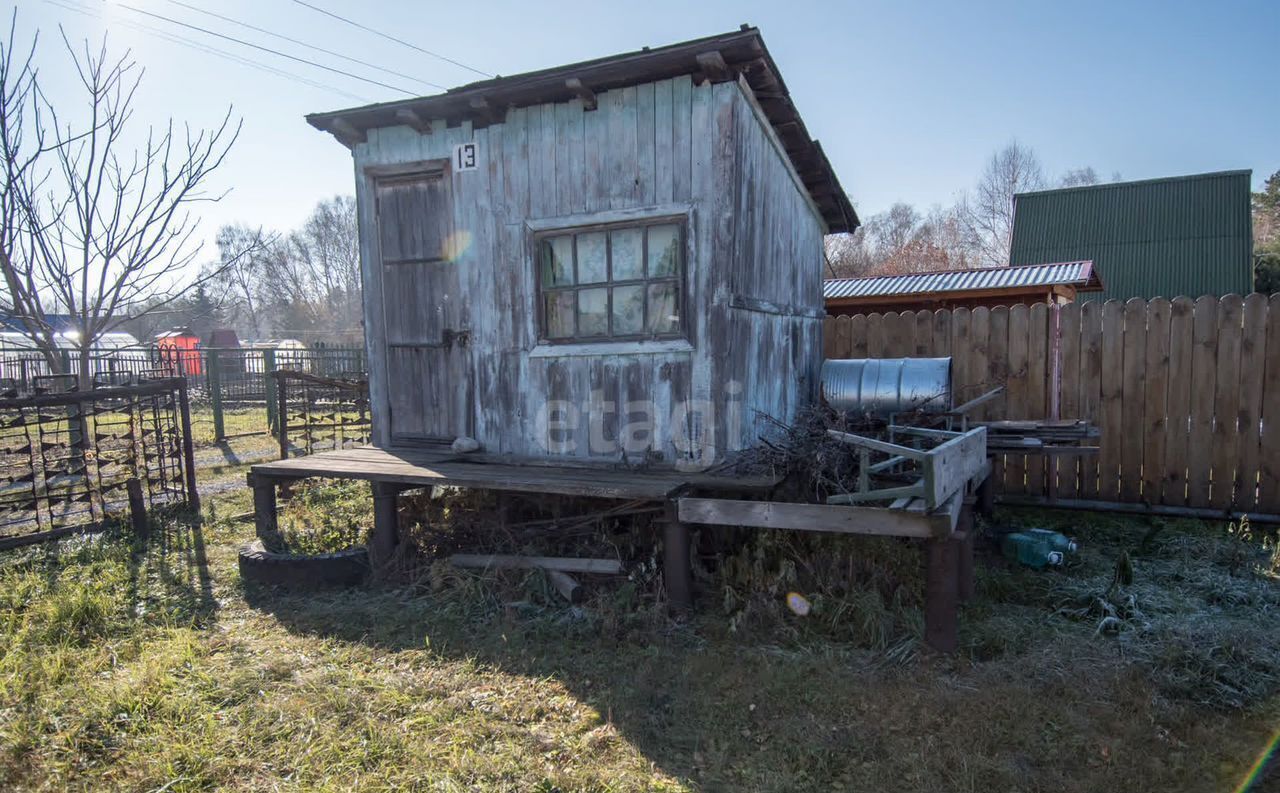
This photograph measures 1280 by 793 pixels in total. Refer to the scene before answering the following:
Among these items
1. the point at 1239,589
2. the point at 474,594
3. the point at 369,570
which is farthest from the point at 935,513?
the point at 369,570

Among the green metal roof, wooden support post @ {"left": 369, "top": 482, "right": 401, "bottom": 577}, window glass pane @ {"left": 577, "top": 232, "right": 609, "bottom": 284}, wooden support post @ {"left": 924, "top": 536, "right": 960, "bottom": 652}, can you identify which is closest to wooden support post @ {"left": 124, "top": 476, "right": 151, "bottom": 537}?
wooden support post @ {"left": 369, "top": 482, "right": 401, "bottom": 577}

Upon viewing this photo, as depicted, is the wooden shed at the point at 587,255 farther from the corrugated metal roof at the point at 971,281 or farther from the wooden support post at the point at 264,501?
the corrugated metal roof at the point at 971,281

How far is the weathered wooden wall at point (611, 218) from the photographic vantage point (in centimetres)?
494

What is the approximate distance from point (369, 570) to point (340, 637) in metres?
1.12

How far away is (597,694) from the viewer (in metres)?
3.45

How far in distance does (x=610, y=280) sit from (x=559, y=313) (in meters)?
0.54

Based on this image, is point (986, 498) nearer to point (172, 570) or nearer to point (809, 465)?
point (809, 465)

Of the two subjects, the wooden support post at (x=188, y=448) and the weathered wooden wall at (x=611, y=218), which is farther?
the wooden support post at (x=188, y=448)

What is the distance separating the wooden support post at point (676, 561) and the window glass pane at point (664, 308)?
1.45 m

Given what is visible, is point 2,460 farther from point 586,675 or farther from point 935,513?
point 935,513

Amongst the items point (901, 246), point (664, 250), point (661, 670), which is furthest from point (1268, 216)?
point (661, 670)

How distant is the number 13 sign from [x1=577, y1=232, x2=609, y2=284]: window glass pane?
47.5 inches

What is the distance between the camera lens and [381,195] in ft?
20.6

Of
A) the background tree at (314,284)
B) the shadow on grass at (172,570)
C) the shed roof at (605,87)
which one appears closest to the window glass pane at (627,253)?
the shed roof at (605,87)
